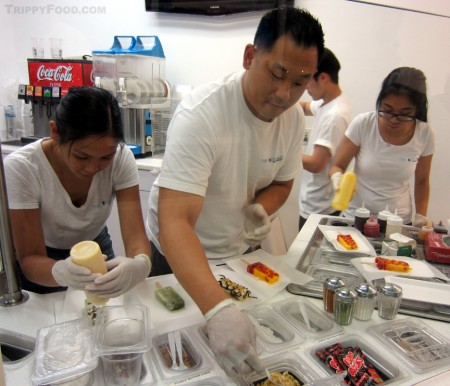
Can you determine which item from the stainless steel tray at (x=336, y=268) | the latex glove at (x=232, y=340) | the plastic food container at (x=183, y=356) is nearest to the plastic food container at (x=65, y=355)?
the plastic food container at (x=183, y=356)

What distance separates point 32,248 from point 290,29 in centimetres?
99

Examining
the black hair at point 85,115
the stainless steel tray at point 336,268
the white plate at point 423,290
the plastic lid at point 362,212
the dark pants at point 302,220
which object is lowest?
the dark pants at point 302,220

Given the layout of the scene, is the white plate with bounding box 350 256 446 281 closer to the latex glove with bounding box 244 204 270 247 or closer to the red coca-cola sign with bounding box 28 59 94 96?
the latex glove with bounding box 244 204 270 247

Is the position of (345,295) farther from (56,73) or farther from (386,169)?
(56,73)

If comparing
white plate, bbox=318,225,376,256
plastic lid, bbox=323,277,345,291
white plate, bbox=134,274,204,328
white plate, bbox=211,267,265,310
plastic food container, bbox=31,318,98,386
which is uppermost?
plastic lid, bbox=323,277,345,291

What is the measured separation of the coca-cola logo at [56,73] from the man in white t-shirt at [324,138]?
3.61 ft

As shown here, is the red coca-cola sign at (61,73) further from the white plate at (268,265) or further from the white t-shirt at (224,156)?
the white plate at (268,265)

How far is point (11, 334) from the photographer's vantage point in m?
0.90

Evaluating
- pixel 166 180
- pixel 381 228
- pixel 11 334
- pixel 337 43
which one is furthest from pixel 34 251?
pixel 337 43

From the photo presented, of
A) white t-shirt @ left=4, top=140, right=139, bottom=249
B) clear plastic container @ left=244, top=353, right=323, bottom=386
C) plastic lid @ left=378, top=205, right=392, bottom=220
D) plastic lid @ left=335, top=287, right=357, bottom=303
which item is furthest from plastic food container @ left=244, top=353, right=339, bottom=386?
plastic lid @ left=378, top=205, right=392, bottom=220

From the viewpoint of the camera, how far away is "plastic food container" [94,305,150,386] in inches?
29.5

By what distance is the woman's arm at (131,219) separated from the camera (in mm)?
1261

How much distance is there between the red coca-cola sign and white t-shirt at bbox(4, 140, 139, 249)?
0.65 feet

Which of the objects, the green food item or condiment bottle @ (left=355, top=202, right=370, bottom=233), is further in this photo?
condiment bottle @ (left=355, top=202, right=370, bottom=233)
